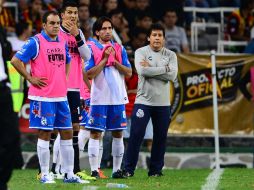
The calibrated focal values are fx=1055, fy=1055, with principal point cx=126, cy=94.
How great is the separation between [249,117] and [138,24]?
3777mm

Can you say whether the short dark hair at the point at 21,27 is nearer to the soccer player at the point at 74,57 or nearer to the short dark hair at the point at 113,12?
the short dark hair at the point at 113,12

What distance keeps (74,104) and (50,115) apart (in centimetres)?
131

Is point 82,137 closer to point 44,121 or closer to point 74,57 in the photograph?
point 74,57

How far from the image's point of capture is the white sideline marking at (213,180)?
537 inches

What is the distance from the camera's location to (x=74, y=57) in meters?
15.2

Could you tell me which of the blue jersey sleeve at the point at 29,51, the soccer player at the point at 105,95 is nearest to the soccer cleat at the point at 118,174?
the soccer player at the point at 105,95

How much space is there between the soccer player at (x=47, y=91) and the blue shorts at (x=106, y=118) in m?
1.22

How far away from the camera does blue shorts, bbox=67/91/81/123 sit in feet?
49.2

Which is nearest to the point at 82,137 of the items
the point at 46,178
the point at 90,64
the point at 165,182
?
the point at 90,64

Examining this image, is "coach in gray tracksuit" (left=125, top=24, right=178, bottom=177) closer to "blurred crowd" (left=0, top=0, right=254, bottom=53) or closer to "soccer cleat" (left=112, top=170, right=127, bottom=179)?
"soccer cleat" (left=112, top=170, right=127, bottom=179)

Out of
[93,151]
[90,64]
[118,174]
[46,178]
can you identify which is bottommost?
[118,174]

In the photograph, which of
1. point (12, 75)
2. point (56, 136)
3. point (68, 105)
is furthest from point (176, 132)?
point (68, 105)

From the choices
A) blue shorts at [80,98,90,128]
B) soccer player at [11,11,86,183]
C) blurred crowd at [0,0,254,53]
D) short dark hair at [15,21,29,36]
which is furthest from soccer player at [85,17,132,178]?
short dark hair at [15,21,29,36]

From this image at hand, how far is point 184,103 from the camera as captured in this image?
2033 centimetres
